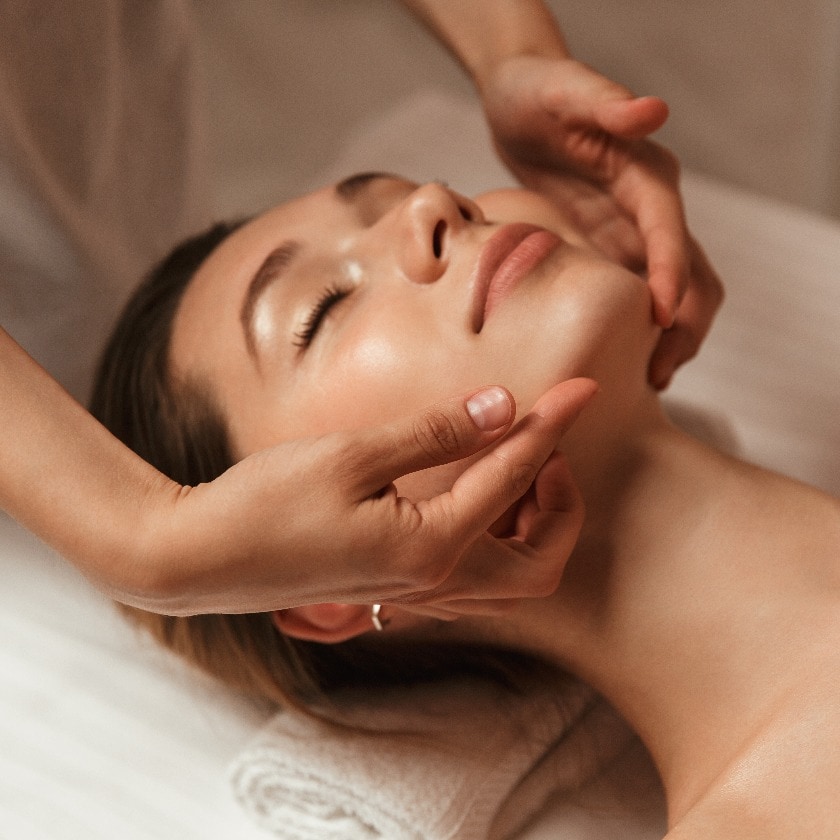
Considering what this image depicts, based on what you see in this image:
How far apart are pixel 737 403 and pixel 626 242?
0.35 metres

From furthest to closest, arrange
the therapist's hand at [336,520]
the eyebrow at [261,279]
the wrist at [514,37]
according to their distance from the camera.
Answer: the wrist at [514,37]
the eyebrow at [261,279]
the therapist's hand at [336,520]

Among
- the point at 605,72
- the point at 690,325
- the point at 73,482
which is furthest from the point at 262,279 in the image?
the point at 605,72

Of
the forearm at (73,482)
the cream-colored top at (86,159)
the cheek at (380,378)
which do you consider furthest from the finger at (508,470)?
the cream-colored top at (86,159)

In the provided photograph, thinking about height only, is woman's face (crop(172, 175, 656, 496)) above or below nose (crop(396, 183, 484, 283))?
below

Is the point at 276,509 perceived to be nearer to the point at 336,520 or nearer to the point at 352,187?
the point at 336,520

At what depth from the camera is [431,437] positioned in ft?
2.61

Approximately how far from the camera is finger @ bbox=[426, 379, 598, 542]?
31.2 inches

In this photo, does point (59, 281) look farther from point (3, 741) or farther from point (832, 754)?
point (832, 754)

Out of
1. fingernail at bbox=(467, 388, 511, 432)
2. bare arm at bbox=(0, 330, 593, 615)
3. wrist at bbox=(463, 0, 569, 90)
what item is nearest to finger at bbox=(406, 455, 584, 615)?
bare arm at bbox=(0, 330, 593, 615)

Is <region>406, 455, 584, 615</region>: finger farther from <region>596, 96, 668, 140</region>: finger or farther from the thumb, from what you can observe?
<region>596, 96, 668, 140</region>: finger

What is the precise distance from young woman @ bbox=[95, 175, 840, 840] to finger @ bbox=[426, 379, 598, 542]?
25mm

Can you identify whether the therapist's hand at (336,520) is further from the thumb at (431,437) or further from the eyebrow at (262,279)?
the eyebrow at (262,279)

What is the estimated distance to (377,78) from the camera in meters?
2.33

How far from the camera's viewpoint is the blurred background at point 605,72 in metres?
2.00
